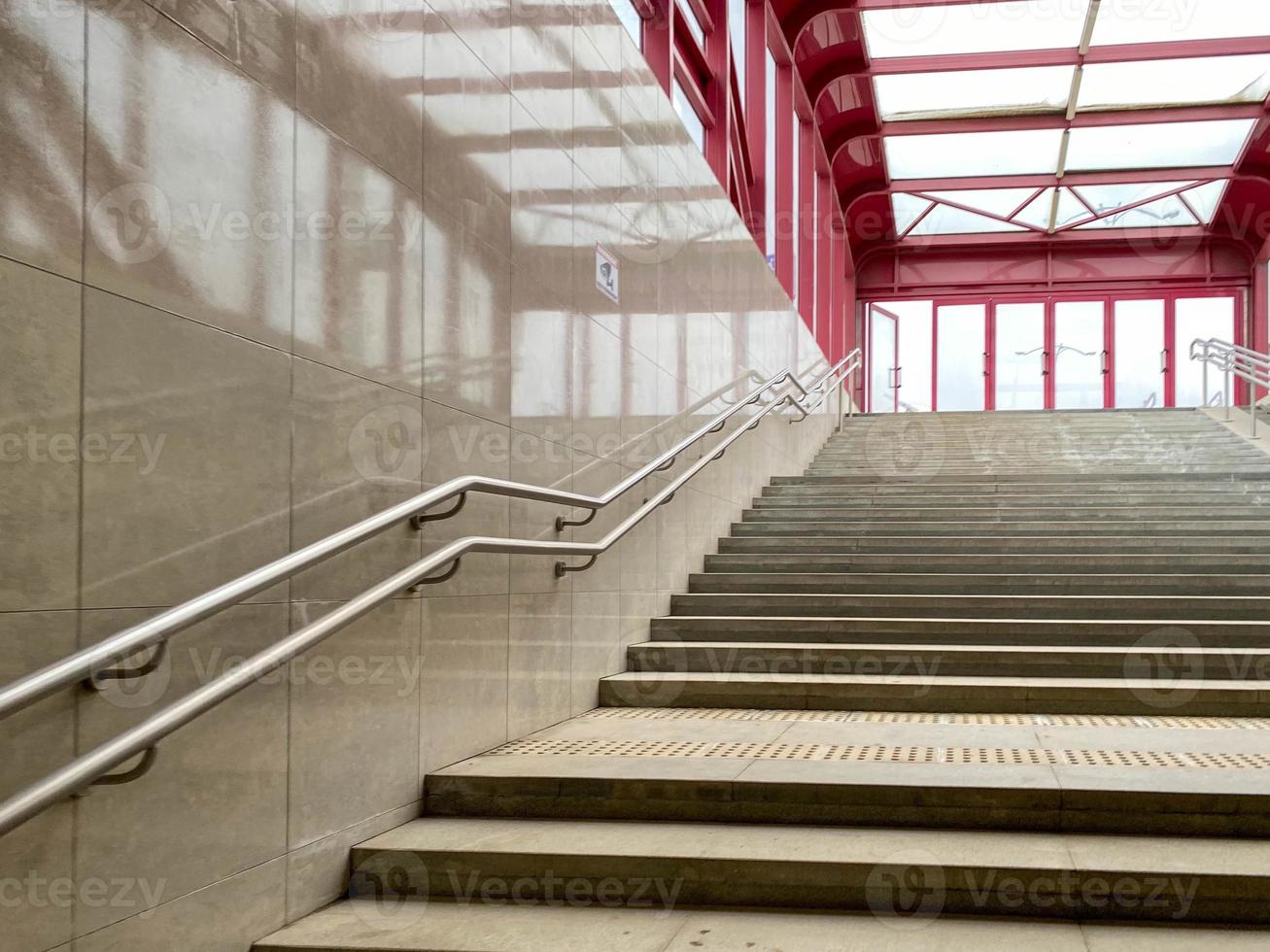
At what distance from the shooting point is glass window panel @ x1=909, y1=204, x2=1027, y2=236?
58.2 feet

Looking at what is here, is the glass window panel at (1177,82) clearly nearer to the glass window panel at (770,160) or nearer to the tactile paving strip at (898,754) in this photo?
the glass window panel at (770,160)

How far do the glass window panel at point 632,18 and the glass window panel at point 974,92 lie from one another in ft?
20.5

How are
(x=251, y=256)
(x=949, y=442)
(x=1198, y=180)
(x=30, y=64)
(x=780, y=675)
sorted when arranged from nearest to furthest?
1. (x=30, y=64)
2. (x=251, y=256)
3. (x=780, y=675)
4. (x=949, y=442)
5. (x=1198, y=180)

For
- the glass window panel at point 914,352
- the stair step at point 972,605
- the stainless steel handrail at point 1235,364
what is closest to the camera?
the stair step at point 972,605

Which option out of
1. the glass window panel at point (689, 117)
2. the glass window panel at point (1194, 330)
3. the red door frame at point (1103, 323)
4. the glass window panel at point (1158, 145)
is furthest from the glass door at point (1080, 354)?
the glass window panel at point (689, 117)

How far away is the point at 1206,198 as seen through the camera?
55.0 feet

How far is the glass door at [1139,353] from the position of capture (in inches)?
709

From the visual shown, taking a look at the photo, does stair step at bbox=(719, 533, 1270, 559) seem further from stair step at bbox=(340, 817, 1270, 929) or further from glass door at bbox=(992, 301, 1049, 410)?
glass door at bbox=(992, 301, 1049, 410)

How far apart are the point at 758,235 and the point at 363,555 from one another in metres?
8.45

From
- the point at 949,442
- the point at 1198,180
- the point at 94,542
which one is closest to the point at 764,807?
A: the point at 94,542

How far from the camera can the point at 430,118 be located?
11.4 ft

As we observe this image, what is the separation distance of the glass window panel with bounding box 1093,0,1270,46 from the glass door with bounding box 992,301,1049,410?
7.11 meters

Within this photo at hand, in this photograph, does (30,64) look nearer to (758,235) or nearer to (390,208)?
(390,208)

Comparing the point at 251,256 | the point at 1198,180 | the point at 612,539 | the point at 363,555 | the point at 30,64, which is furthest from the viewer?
the point at 1198,180
